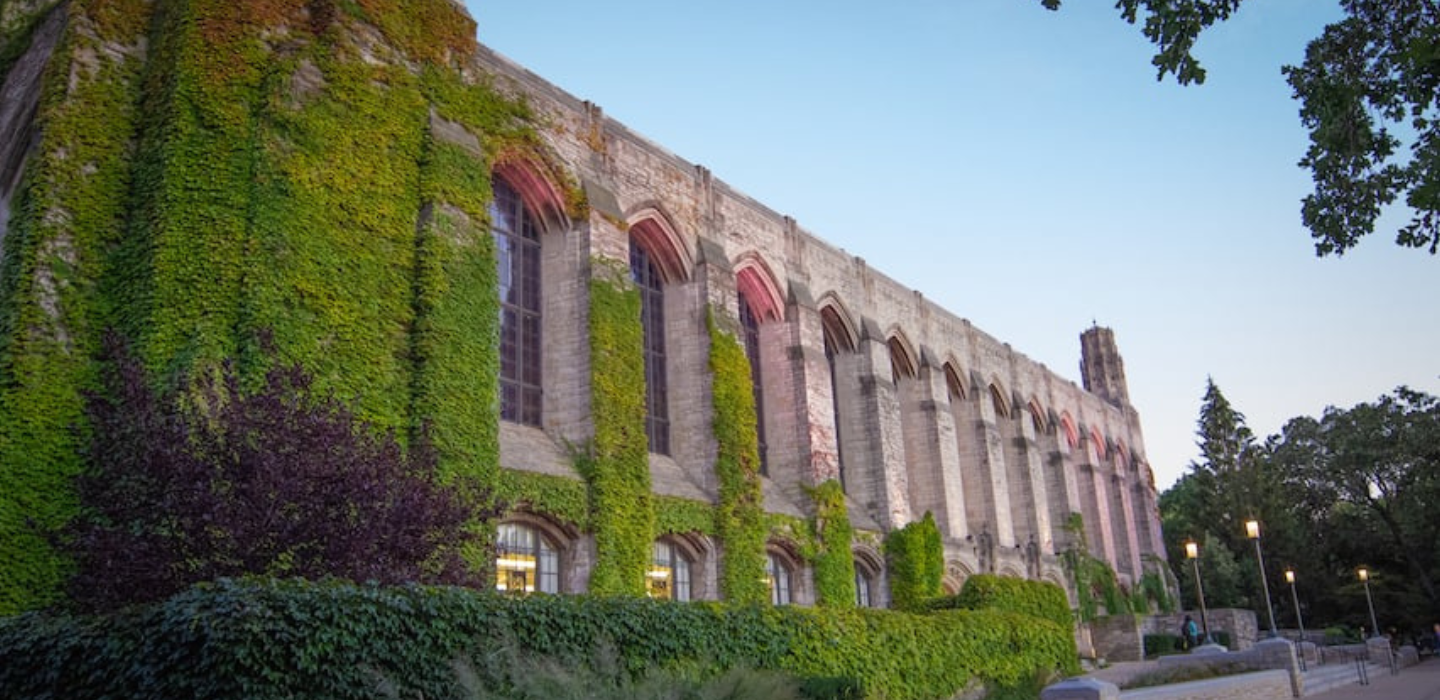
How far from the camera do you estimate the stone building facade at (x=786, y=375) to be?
22.4 meters

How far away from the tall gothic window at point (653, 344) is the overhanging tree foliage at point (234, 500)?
11404 millimetres

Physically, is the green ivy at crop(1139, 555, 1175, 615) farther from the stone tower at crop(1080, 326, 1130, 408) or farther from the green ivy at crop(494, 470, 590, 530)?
the green ivy at crop(494, 470, 590, 530)

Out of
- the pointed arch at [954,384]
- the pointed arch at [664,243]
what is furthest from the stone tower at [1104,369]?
the pointed arch at [664,243]

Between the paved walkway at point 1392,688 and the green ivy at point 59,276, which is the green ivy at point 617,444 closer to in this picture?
the green ivy at point 59,276

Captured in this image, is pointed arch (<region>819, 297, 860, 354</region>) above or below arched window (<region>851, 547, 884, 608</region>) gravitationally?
above

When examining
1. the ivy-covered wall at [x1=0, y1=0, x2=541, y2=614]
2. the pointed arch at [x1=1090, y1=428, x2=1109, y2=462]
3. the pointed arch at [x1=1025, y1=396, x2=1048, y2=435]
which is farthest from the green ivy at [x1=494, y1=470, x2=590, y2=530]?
the pointed arch at [x1=1090, y1=428, x2=1109, y2=462]

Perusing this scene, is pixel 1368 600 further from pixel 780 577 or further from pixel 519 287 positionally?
pixel 519 287

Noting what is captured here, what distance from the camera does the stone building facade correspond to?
2242 cm

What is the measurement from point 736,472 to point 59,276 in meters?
13.5

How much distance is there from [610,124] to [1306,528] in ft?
171

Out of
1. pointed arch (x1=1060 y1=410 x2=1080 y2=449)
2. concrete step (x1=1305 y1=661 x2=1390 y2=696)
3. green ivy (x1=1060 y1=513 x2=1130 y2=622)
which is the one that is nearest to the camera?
concrete step (x1=1305 y1=661 x2=1390 y2=696)

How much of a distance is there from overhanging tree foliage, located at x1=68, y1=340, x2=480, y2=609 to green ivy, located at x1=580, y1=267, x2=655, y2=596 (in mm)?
7036

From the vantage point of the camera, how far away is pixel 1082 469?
159ft

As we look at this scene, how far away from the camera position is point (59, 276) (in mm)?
16062
